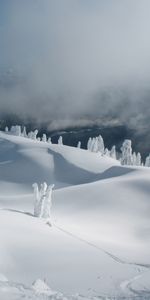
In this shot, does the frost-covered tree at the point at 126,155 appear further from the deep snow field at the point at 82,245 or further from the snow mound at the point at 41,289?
the snow mound at the point at 41,289

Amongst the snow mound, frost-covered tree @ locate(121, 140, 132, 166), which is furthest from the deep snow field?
frost-covered tree @ locate(121, 140, 132, 166)

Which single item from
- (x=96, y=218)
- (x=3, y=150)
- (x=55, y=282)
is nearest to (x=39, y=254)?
(x=55, y=282)

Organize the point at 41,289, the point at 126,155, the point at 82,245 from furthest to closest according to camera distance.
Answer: the point at 126,155 < the point at 82,245 < the point at 41,289

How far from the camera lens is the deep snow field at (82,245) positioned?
32.0 meters

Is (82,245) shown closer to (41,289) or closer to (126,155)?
(41,289)

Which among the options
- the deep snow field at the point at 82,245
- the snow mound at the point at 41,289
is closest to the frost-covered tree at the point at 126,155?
the deep snow field at the point at 82,245

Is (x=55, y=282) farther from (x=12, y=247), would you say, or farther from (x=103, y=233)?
(x=103, y=233)

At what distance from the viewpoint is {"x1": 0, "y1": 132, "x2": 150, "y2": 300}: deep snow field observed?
32000mm

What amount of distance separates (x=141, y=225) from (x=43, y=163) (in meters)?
78.5

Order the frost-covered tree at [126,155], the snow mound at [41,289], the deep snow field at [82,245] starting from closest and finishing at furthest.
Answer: the snow mound at [41,289], the deep snow field at [82,245], the frost-covered tree at [126,155]

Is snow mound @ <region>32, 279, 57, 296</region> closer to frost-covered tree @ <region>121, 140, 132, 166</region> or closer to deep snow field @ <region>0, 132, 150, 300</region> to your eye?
deep snow field @ <region>0, 132, 150, 300</region>

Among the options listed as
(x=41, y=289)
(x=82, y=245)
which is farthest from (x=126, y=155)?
(x=41, y=289)

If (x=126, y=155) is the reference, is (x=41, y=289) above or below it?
below

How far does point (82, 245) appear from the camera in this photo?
4600 centimetres
